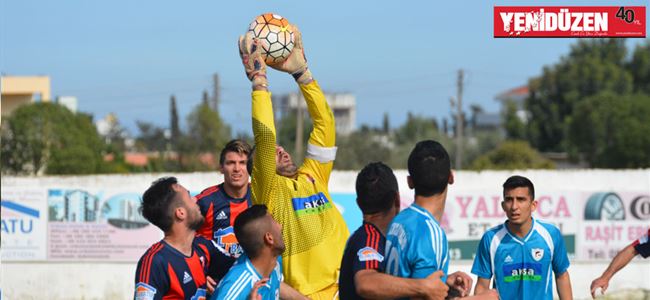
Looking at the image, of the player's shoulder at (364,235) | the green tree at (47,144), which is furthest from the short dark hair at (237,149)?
the green tree at (47,144)

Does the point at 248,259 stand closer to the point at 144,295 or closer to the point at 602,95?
the point at 144,295

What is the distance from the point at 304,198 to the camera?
7035 mm

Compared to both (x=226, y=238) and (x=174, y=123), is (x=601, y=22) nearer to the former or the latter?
(x=226, y=238)

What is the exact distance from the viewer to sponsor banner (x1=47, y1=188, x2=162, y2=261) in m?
17.1

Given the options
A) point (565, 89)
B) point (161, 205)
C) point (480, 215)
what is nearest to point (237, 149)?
point (161, 205)

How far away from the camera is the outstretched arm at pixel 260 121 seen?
636 centimetres

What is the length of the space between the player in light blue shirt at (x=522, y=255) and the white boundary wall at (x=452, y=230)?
855cm

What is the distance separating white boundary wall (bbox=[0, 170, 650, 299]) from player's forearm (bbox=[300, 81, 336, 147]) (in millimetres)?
9543

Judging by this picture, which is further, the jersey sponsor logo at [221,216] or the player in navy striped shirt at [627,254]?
the player in navy striped shirt at [627,254]

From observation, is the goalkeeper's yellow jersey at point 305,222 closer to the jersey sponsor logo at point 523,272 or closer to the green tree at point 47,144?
the jersey sponsor logo at point 523,272

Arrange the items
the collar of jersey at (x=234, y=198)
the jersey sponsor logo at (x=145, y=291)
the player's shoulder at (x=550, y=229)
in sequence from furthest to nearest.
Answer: the player's shoulder at (x=550, y=229) → the collar of jersey at (x=234, y=198) → the jersey sponsor logo at (x=145, y=291)

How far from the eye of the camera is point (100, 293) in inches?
680

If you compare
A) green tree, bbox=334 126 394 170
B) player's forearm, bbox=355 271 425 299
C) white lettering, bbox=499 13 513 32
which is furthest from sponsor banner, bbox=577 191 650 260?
green tree, bbox=334 126 394 170

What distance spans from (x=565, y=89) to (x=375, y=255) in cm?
6749
